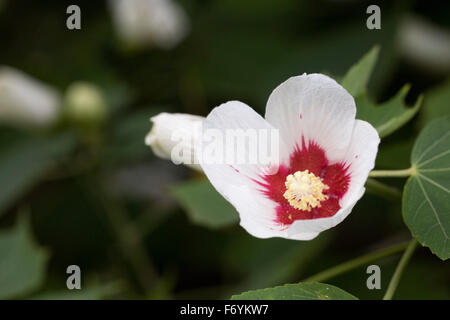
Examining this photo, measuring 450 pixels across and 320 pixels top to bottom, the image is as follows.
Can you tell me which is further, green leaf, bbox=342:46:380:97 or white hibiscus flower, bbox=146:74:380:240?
green leaf, bbox=342:46:380:97

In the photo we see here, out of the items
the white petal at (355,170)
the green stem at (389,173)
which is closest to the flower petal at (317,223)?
the white petal at (355,170)

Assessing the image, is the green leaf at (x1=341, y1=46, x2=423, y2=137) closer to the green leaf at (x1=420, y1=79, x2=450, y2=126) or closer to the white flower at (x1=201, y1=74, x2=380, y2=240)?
the white flower at (x1=201, y1=74, x2=380, y2=240)

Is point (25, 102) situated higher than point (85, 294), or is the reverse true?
point (25, 102)

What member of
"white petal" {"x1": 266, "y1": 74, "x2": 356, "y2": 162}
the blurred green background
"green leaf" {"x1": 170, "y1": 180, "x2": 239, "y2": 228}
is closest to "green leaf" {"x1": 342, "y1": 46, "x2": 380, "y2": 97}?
"white petal" {"x1": 266, "y1": 74, "x2": 356, "y2": 162}

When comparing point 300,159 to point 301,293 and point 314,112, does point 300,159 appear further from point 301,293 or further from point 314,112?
point 301,293

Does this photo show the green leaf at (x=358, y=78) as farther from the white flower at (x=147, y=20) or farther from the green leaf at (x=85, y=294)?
the white flower at (x=147, y=20)

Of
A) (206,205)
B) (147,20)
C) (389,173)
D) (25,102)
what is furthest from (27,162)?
(389,173)

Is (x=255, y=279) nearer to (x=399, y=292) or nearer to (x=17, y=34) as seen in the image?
(x=399, y=292)
